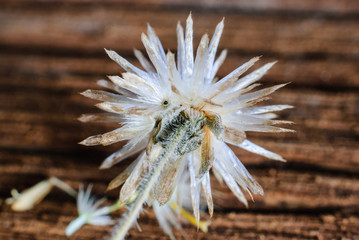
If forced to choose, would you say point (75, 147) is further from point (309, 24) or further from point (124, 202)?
point (309, 24)

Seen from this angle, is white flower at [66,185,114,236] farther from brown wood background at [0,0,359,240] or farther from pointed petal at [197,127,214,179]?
pointed petal at [197,127,214,179]

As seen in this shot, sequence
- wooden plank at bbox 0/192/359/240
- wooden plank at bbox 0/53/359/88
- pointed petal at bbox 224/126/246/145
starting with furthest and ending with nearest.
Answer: wooden plank at bbox 0/53/359/88 < wooden plank at bbox 0/192/359/240 < pointed petal at bbox 224/126/246/145

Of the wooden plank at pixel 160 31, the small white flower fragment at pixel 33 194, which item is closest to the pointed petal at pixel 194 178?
the small white flower fragment at pixel 33 194

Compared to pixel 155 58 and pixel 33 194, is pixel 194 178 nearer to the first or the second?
pixel 155 58

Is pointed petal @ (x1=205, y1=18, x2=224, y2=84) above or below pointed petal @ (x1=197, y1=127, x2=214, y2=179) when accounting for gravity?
above

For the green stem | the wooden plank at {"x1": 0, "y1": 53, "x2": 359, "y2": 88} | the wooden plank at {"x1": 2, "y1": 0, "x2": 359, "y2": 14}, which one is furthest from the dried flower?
the wooden plank at {"x1": 2, "y1": 0, "x2": 359, "y2": 14}

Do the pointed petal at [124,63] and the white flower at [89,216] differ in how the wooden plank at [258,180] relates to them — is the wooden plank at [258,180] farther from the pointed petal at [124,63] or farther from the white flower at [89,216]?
the pointed petal at [124,63]
